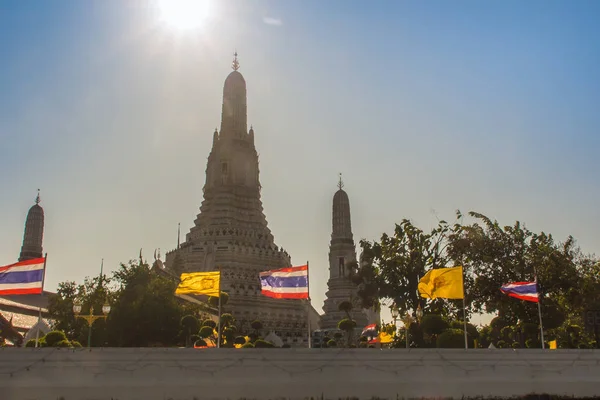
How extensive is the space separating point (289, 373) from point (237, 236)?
5292cm

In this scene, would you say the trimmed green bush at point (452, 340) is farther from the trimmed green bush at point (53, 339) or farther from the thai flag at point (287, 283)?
the trimmed green bush at point (53, 339)

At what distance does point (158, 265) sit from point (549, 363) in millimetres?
48560

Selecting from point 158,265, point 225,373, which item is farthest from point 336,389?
point 158,265

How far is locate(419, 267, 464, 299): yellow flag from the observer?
1169 inches

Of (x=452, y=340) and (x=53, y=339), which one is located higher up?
(x=452, y=340)

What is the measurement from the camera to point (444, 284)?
99.1 feet

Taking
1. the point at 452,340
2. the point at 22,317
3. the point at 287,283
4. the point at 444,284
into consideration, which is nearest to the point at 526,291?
the point at 444,284

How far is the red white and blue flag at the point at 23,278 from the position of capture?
27750 millimetres

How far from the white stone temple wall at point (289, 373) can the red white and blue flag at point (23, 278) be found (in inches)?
210

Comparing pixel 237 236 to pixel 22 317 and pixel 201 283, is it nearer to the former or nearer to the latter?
pixel 22 317

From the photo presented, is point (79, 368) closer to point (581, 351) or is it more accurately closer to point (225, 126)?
point (581, 351)

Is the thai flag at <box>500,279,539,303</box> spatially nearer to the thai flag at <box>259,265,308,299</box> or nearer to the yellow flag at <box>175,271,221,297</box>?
the thai flag at <box>259,265,308,299</box>

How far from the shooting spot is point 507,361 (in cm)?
2578

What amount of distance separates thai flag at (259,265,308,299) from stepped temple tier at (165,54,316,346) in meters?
39.7
